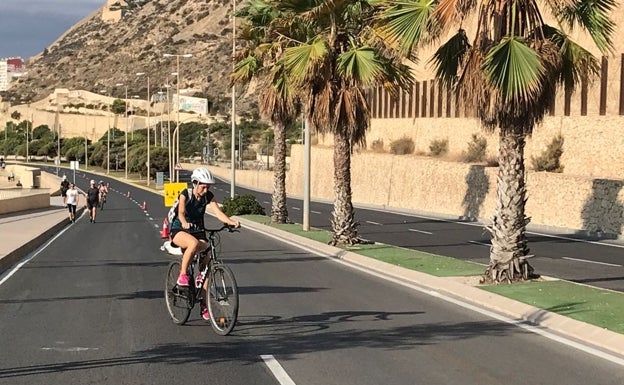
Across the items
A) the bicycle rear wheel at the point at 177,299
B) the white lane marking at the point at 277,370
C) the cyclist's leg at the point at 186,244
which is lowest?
the white lane marking at the point at 277,370

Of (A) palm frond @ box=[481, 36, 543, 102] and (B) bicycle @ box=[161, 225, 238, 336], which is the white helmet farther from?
(A) palm frond @ box=[481, 36, 543, 102]

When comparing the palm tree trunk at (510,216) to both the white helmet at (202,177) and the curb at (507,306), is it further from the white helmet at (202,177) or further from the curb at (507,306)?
the white helmet at (202,177)

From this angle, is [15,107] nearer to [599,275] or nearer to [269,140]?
[269,140]

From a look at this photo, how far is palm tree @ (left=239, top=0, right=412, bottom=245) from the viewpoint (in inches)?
843

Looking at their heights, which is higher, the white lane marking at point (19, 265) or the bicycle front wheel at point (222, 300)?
the bicycle front wheel at point (222, 300)

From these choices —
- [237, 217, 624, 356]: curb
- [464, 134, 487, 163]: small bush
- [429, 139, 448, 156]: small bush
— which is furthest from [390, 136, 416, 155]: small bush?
[237, 217, 624, 356]: curb

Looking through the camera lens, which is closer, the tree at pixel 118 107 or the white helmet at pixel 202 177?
the white helmet at pixel 202 177

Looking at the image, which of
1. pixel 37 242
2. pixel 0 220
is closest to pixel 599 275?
pixel 37 242

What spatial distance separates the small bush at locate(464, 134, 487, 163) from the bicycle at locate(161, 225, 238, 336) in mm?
40145

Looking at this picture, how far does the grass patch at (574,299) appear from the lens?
1065 cm

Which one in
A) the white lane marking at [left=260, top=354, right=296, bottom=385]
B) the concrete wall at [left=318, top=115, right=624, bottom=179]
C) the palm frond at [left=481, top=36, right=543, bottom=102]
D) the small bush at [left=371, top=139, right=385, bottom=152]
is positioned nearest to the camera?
the white lane marking at [left=260, top=354, right=296, bottom=385]

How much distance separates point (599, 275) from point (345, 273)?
5214 millimetres

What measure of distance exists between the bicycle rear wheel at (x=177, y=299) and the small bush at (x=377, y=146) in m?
54.2

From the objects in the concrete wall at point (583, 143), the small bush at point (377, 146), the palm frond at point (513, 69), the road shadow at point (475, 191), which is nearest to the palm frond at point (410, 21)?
the palm frond at point (513, 69)
